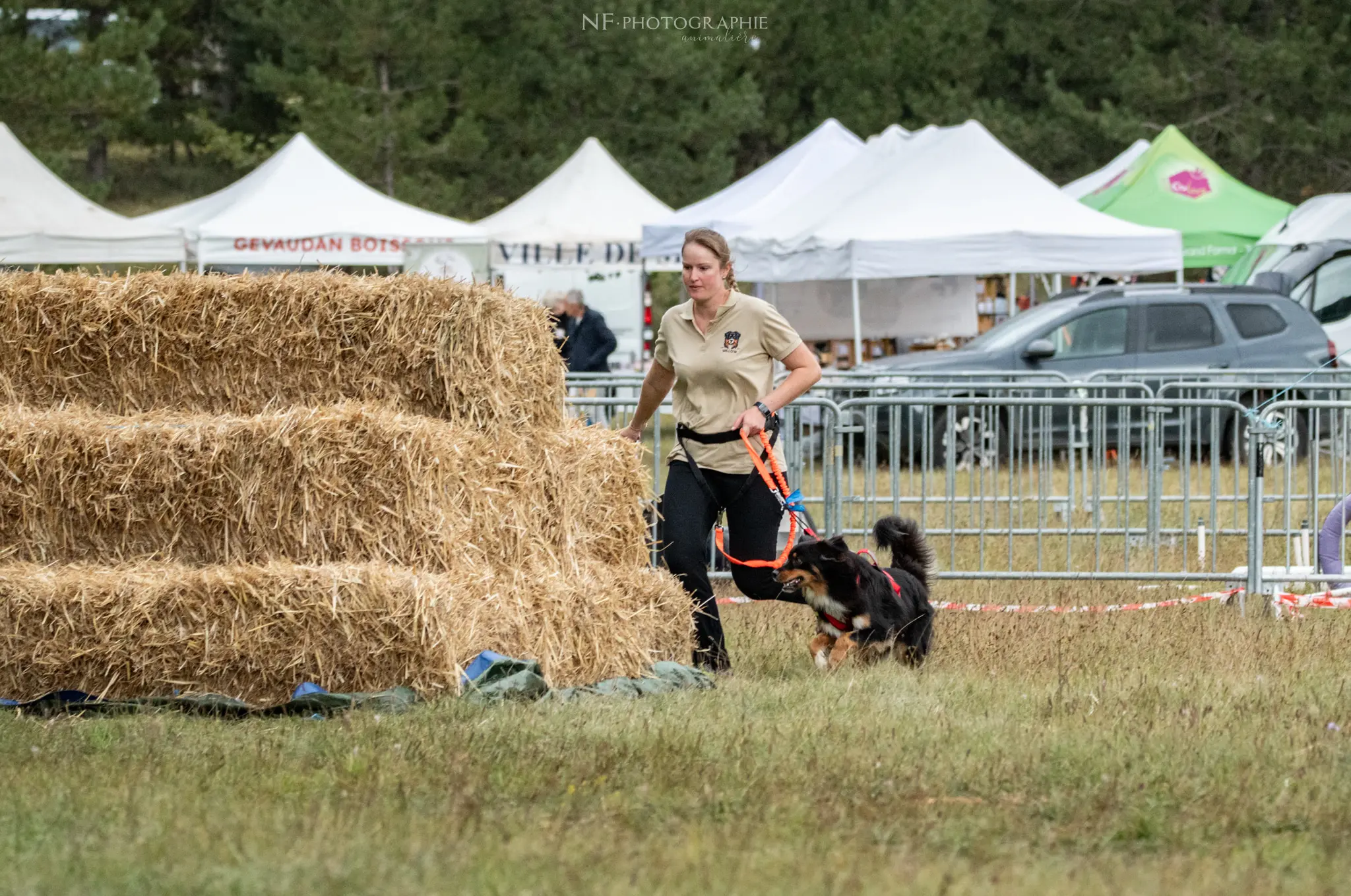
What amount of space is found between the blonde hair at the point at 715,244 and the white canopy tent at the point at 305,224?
16.6 m

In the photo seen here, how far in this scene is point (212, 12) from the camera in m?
49.8

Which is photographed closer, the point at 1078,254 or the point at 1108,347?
the point at 1108,347

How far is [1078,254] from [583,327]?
20.3 ft

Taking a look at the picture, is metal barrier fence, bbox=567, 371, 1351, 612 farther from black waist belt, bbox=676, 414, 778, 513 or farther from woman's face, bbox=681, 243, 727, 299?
woman's face, bbox=681, 243, 727, 299

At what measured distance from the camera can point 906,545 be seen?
8.11 metres

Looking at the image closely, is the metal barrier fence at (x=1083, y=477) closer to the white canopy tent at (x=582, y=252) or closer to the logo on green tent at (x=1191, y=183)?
the white canopy tent at (x=582, y=252)

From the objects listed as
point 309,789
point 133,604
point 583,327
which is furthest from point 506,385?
point 583,327

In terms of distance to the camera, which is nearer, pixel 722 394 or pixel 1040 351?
pixel 722 394

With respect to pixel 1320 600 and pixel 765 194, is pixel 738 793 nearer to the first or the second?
pixel 1320 600

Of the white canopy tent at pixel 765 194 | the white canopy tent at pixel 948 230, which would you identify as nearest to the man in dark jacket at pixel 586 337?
the white canopy tent at pixel 948 230

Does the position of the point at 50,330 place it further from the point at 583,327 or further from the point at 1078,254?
the point at 1078,254

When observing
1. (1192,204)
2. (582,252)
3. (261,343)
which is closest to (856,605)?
(261,343)

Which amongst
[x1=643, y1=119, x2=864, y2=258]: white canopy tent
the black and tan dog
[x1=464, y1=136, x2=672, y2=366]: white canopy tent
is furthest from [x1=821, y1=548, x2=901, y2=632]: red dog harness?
[x1=464, y1=136, x2=672, y2=366]: white canopy tent

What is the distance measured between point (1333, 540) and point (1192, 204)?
18229 millimetres
